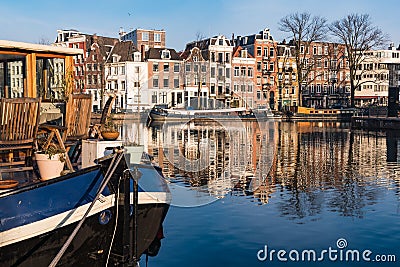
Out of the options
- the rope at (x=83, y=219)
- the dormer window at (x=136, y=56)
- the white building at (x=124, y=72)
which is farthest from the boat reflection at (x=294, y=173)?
the dormer window at (x=136, y=56)

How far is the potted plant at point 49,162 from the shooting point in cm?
585

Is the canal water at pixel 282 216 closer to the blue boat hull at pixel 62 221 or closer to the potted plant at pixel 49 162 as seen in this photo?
the blue boat hull at pixel 62 221

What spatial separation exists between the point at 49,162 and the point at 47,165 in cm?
4

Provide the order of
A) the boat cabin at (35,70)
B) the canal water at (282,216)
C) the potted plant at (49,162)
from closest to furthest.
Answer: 1. the potted plant at (49,162)
2. the canal water at (282,216)
3. the boat cabin at (35,70)

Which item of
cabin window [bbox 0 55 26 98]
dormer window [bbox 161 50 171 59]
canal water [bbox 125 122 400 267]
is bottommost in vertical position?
canal water [bbox 125 122 400 267]

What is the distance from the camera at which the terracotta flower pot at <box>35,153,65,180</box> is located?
5.85 meters

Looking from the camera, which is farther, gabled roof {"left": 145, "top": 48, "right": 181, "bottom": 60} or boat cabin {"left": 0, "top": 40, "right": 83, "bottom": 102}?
gabled roof {"left": 145, "top": 48, "right": 181, "bottom": 60}

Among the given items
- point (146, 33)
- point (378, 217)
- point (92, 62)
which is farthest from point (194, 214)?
point (146, 33)

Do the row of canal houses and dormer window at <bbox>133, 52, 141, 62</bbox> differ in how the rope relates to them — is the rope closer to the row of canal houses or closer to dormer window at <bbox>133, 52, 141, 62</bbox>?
the row of canal houses

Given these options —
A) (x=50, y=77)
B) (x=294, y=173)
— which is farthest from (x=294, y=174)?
(x=50, y=77)

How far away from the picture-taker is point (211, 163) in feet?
54.3

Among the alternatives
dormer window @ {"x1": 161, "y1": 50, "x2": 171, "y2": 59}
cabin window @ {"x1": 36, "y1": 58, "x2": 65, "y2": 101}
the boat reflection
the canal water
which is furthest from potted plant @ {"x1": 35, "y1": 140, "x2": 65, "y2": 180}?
dormer window @ {"x1": 161, "y1": 50, "x2": 171, "y2": 59}

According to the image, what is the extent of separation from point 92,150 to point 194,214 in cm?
396

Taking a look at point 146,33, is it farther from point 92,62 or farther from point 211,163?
point 211,163
